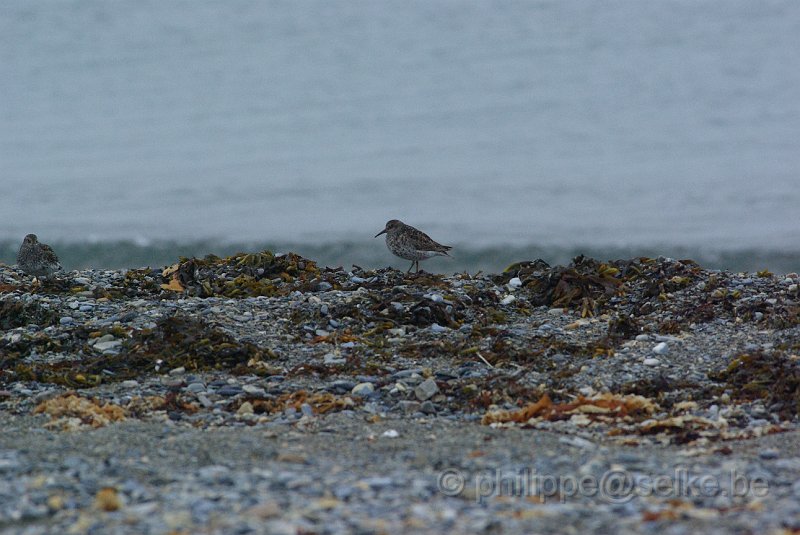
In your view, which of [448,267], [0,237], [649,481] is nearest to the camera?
[649,481]

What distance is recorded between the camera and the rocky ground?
16.4 ft

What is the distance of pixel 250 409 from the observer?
7.22m

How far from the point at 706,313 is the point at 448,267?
7710mm

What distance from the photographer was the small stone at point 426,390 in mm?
7449

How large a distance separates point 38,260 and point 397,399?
467 cm

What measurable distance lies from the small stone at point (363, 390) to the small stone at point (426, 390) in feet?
1.01

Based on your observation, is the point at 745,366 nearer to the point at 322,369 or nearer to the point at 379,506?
the point at 322,369

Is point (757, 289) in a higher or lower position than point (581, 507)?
higher

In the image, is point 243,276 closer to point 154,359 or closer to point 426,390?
point 154,359

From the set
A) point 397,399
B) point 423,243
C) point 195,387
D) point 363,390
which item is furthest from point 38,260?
point 397,399

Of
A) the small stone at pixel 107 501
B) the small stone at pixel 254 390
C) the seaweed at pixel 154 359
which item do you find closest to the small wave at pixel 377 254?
the seaweed at pixel 154 359

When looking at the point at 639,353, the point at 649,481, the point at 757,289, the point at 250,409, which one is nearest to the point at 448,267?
the point at 757,289

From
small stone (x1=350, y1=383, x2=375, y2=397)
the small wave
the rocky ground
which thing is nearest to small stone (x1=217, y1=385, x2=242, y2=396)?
the rocky ground

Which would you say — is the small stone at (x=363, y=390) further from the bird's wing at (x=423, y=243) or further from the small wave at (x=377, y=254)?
the small wave at (x=377, y=254)
